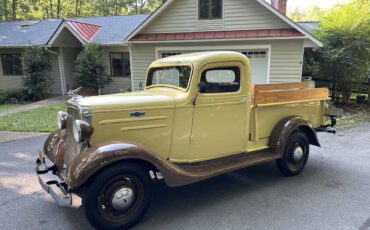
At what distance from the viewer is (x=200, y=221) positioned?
11.8 ft

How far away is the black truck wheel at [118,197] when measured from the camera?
3.20 m

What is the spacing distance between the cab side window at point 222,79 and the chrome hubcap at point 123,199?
171 cm

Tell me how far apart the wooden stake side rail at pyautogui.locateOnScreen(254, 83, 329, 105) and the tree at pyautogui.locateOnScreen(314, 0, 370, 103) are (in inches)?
278

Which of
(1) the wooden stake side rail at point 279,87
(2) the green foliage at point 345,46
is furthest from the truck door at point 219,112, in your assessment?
(2) the green foliage at point 345,46

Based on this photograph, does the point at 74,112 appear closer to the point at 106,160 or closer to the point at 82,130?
the point at 82,130

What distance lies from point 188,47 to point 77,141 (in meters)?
9.44

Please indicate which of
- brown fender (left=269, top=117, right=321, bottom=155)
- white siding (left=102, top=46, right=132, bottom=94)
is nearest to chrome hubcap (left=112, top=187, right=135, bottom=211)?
brown fender (left=269, top=117, right=321, bottom=155)

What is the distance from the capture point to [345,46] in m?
11.3

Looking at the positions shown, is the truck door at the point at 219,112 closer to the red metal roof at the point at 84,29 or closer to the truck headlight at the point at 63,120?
the truck headlight at the point at 63,120

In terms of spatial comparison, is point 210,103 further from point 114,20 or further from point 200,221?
point 114,20

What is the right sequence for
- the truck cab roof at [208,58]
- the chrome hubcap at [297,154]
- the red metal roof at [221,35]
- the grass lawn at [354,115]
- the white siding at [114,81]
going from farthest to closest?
1. the white siding at [114,81]
2. the red metal roof at [221,35]
3. the grass lawn at [354,115]
4. the chrome hubcap at [297,154]
5. the truck cab roof at [208,58]

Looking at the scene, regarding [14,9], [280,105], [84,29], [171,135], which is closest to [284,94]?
[280,105]

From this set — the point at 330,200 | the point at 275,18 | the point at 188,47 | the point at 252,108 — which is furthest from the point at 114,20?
the point at 330,200

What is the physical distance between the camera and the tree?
11.3 metres
